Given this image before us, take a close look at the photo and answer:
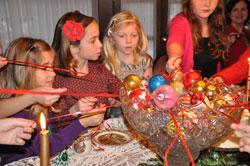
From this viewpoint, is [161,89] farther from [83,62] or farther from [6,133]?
[83,62]

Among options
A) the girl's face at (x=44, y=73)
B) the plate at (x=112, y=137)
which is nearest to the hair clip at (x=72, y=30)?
the girl's face at (x=44, y=73)

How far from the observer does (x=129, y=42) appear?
7.36ft

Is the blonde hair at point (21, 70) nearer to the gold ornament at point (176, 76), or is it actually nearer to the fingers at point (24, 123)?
the fingers at point (24, 123)

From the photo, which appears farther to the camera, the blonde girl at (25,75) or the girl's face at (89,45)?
the girl's face at (89,45)

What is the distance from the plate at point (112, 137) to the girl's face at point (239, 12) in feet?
9.10

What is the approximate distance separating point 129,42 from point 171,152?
4.88 ft

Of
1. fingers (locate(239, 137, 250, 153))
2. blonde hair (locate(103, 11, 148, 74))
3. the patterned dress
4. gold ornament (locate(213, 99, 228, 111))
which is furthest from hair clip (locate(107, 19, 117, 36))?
fingers (locate(239, 137, 250, 153))

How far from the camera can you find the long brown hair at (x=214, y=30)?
195 cm

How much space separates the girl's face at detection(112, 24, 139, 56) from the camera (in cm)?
225

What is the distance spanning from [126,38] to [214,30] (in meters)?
0.78

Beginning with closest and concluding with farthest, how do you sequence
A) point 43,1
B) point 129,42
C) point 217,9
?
point 217,9, point 129,42, point 43,1

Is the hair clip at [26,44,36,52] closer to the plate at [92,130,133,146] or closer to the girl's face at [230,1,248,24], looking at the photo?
the plate at [92,130,133,146]

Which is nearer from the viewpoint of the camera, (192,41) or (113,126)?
(113,126)

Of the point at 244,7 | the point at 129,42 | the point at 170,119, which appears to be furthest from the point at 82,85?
the point at 244,7
